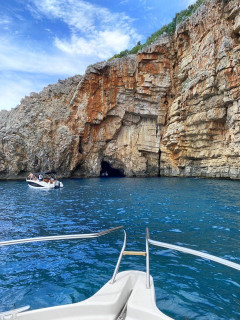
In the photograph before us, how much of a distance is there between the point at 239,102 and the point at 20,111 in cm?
3428

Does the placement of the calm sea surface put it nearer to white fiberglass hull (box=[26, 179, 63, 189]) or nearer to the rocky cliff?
white fiberglass hull (box=[26, 179, 63, 189])

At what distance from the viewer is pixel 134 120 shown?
139 ft

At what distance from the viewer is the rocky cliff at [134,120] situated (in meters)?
32.1

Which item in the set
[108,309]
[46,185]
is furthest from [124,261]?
[46,185]

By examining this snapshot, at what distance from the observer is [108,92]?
40.4 meters

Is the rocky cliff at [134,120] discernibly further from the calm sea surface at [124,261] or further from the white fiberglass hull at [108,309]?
the white fiberglass hull at [108,309]

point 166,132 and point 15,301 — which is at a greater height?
point 166,132

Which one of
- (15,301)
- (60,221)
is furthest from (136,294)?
(60,221)

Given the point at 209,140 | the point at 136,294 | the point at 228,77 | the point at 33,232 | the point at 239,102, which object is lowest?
the point at 33,232

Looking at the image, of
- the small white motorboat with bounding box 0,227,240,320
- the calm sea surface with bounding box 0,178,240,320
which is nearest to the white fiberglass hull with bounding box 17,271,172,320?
the small white motorboat with bounding box 0,227,240,320

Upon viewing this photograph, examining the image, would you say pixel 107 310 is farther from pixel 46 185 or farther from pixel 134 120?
pixel 134 120

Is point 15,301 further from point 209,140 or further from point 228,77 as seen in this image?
point 209,140

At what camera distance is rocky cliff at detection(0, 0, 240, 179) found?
32.1 m

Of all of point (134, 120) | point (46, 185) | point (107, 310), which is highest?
point (134, 120)
